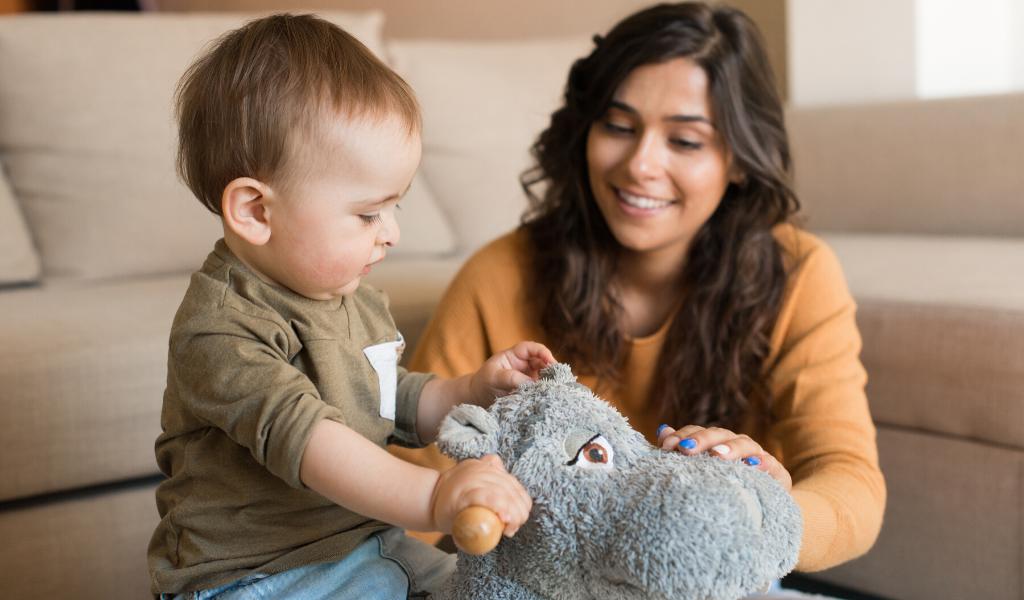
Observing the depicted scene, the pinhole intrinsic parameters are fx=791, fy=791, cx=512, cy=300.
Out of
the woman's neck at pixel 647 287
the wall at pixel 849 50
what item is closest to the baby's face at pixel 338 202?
the woman's neck at pixel 647 287

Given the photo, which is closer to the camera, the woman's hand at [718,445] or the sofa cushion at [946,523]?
the woman's hand at [718,445]

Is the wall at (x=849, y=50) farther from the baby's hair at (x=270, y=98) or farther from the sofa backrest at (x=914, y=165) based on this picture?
the baby's hair at (x=270, y=98)

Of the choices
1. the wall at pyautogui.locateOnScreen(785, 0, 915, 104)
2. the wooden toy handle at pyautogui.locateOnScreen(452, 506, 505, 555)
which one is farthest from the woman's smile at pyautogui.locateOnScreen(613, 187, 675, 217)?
the wall at pyautogui.locateOnScreen(785, 0, 915, 104)

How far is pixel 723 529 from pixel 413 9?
258 cm

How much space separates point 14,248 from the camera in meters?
1.53

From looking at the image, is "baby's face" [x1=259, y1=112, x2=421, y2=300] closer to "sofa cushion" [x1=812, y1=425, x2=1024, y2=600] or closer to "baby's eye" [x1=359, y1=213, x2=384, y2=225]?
"baby's eye" [x1=359, y1=213, x2=384, y2=225]

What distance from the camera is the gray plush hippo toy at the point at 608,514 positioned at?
47cm

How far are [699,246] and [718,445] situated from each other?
755 mm

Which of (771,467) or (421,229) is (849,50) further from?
(771,467)

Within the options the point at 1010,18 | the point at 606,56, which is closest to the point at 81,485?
the point at 606,56

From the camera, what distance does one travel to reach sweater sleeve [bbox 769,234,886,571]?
3.05 feet

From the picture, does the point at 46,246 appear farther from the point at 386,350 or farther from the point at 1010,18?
the point at 1010,18

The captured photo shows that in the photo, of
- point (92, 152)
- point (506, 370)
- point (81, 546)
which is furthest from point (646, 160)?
point (92, 152)

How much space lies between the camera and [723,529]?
463mm
